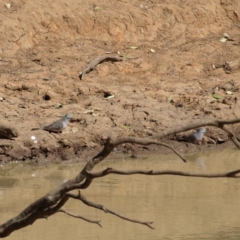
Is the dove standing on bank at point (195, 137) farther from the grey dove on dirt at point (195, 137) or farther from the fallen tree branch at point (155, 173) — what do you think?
the fallen tree branch at point (155, 173)

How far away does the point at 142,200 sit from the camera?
300 inches

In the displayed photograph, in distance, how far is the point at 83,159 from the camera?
9.21 metres

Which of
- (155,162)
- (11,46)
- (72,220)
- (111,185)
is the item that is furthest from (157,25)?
(72,220)

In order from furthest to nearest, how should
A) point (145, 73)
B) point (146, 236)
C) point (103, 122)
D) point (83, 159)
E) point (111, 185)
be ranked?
point (145, 73) < point (103, 122) < point (83, 159) < point (111, 185) < point (146, 236)

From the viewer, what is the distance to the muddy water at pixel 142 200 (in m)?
6.63

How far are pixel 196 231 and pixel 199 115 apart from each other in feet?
13.2

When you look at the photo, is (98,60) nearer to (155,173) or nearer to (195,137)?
(195,137)

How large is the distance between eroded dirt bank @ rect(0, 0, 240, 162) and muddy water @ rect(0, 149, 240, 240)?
1.76 ft

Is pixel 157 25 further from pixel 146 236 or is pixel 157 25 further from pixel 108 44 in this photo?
pixel 146 236

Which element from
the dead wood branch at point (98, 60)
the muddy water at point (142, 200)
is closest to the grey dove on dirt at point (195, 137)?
the muddy water at point (142, 200)

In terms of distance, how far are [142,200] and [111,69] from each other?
436 cm

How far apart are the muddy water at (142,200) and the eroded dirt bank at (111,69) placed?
1.76 feet

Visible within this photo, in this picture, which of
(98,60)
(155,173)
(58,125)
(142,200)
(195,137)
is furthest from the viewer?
(98,60)

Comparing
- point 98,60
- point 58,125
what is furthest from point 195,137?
point 98,60
